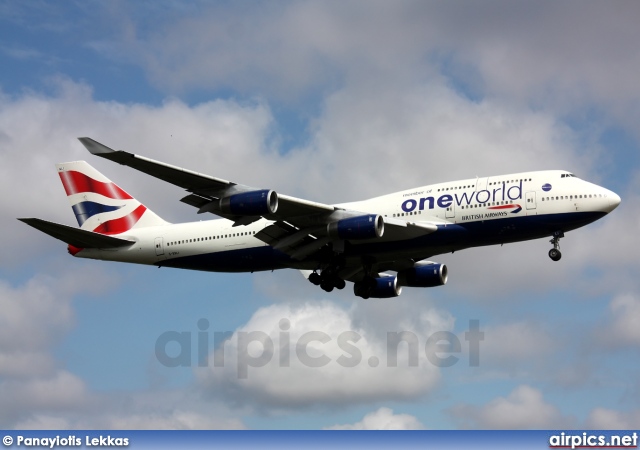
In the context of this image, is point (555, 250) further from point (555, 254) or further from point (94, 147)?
point (94, 147)

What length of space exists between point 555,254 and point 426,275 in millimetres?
10271

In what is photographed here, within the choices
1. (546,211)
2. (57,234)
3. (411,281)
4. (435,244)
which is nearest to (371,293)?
(411,281)

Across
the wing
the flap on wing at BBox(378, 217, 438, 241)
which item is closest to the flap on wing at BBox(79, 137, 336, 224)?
the wing

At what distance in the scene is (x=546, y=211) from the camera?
4578cm

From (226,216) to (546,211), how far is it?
15195 millimetres

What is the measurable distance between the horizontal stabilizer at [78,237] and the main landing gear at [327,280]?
1111cm

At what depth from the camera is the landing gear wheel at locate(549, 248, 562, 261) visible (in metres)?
46.8

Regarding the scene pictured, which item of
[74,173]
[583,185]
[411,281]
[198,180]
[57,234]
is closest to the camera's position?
[198,180]

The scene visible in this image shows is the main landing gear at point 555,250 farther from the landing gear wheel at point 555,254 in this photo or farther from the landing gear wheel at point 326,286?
the landing gear wheel at point 326,286

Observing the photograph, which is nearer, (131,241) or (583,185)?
(583,185)

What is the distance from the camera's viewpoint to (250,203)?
142 ft

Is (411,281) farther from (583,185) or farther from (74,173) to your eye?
(74,173)

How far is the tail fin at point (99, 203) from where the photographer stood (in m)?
56.8

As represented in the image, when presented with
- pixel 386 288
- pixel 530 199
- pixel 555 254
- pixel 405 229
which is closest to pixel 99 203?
pixel 386 288
